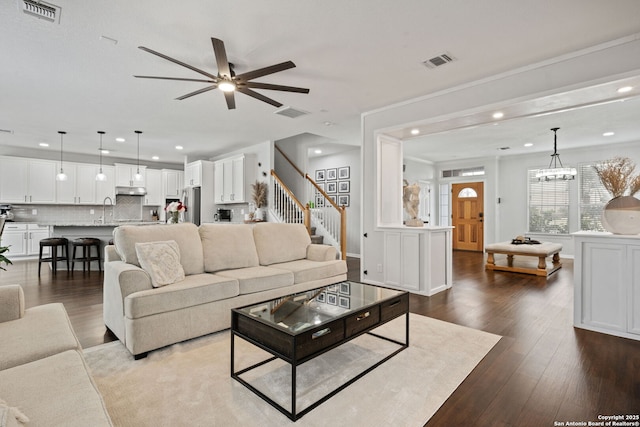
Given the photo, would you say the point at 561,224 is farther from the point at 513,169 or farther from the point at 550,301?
the point at 550,301

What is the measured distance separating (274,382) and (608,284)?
320 centimetres

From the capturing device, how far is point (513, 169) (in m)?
8.91

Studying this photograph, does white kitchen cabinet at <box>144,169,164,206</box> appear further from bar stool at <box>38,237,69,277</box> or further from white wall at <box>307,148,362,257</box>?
white wall at <box>307,148,362,257</box>

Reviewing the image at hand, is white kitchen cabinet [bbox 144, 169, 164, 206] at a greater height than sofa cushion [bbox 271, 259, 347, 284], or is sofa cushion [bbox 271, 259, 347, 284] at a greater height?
white kitchen cabinet [bbox 144, 169, 164, 206]

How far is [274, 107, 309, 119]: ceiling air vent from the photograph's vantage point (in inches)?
202

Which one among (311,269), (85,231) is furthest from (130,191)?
(311,269)

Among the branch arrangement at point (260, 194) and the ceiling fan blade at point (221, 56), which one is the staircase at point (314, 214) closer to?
the branch arrangement at point (260, 194)

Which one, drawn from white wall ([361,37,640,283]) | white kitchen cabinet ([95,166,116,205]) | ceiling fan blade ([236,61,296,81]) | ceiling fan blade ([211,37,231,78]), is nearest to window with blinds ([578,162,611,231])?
white wall ([361,37,640,283])

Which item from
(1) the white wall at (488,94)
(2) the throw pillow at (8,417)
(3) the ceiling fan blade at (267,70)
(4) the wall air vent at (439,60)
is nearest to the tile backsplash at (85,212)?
(1) the white wall at (488,94)

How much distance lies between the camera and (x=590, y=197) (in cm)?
777

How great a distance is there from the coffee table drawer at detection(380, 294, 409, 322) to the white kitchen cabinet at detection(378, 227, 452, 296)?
1.89 meters

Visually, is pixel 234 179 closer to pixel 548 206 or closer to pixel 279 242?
pixel 279 242

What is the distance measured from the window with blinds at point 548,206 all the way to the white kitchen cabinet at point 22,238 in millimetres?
12308

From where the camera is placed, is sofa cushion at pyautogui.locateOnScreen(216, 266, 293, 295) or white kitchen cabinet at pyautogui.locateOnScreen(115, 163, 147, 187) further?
white kitchen cabinet at pyautogui.locateOnScreen(115, 163, 147, 187)
